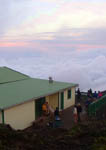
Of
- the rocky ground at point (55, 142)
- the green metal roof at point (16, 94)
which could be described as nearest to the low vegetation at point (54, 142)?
the rocky ground at point (55, 142)

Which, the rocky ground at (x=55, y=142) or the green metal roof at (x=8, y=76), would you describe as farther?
the green metal roof at (x=8, y=76)

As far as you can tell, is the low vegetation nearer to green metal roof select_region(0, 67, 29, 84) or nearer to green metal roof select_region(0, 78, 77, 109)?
green metal roof select_region(0, 78, 77, 109)

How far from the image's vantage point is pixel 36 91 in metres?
16.0

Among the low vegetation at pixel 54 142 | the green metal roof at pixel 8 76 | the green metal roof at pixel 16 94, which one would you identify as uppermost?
the green metal roof at pixel 8 76

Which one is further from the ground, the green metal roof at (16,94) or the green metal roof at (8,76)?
the green metal roof at (8,76)

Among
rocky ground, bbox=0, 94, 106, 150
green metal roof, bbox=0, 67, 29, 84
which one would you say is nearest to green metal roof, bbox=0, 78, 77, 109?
green metal roof, bbox=0, 67, 29, 84

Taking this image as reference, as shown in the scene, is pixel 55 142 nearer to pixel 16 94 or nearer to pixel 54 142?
pixel 54 142

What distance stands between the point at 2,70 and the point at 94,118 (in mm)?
12150

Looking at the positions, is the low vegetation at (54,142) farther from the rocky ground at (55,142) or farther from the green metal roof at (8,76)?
the green metal roof at (8,76)

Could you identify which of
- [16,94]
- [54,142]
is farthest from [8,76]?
[54,142]

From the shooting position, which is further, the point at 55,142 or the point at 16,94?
the point at 16,94

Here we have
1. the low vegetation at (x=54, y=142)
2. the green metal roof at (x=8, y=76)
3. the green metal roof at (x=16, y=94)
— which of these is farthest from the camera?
the green metal roof at (x=8, y=76)

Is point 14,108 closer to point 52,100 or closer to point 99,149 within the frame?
point 52,100

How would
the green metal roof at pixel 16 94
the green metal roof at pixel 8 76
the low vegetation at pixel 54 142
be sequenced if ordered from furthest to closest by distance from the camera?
the green metal roof at pixel 8 76 < the green metal roof at pixel 16 94 < the low vegetation at pixel 54 142
